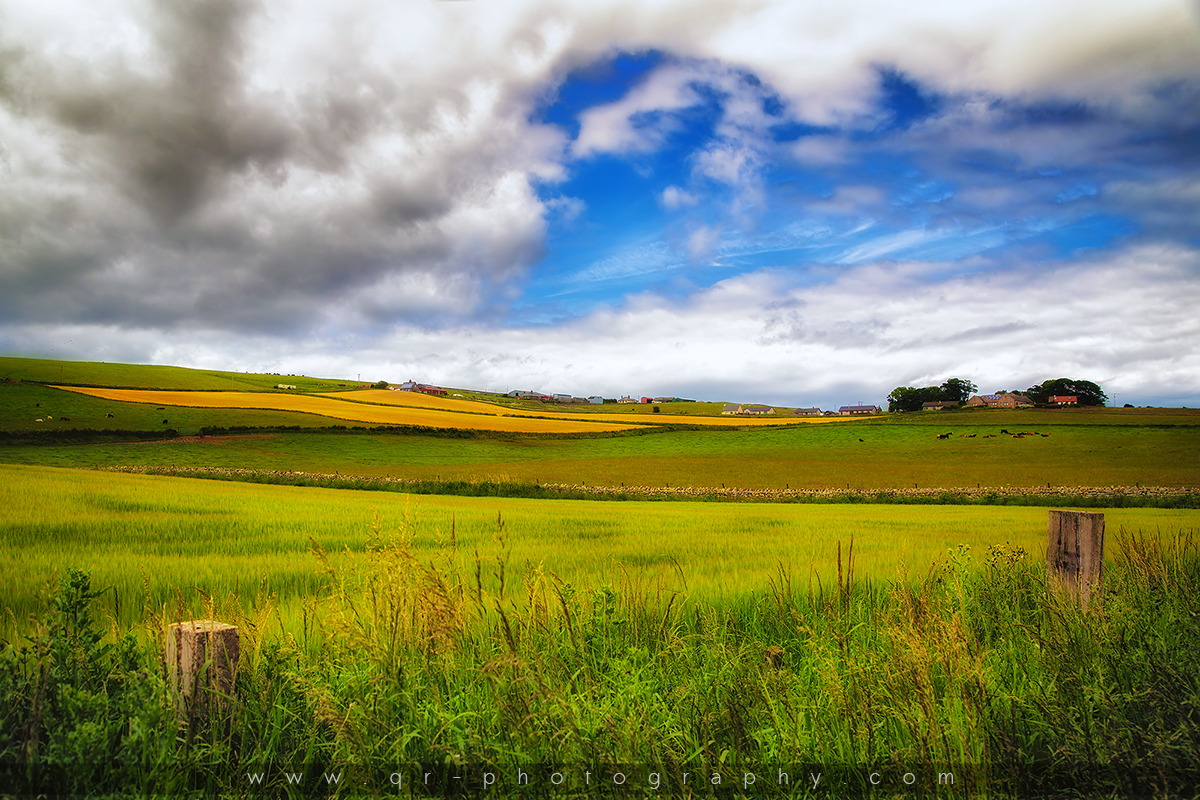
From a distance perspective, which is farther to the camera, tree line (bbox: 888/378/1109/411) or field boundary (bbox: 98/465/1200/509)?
tree line (bbox: 888/378/1109/411)

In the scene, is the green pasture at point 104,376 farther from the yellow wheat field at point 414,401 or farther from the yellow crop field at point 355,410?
the yellow wheat field at point 414,401

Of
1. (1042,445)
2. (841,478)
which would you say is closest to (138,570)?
(841,478)

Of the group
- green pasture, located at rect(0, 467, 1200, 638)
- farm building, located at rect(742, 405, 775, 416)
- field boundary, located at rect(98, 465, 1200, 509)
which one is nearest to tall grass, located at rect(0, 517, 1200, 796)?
green pasture, located at rect(0, 467, 1200, 638)

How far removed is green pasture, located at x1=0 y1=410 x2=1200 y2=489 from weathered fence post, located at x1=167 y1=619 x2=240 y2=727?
1429 inches

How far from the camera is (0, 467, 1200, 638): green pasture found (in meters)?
7.21

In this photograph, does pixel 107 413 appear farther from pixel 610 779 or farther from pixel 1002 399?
pixel 1002 399

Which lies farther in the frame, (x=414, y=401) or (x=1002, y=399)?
(x=1002, y=399)

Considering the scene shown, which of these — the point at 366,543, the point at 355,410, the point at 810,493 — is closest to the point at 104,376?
the point at 355,410

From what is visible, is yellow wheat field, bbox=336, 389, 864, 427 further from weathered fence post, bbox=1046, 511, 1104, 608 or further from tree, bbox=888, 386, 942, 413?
weathered fence post, bbox=1046, 511, 1104, 608

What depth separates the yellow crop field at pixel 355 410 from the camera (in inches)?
3187

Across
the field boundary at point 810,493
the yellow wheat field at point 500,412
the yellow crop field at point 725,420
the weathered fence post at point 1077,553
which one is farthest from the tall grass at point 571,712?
the yellow wheat field at point 500,412

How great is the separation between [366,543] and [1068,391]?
606 feet

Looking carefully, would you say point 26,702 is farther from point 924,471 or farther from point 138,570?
point 924,471

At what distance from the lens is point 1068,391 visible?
147 m
